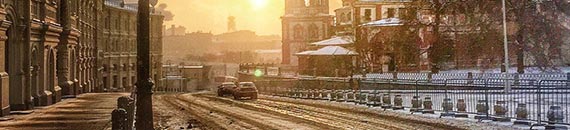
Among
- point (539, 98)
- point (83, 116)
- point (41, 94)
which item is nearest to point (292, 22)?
point (41, 94)

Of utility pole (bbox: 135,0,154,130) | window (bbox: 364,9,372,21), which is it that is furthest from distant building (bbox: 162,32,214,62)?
utility pole (bbox: 135,0,154,130)

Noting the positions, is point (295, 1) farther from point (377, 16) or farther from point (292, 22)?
point (377, 16)

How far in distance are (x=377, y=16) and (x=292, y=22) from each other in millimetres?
18387

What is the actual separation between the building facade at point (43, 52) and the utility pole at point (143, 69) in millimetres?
11846

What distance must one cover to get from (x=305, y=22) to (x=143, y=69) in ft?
251

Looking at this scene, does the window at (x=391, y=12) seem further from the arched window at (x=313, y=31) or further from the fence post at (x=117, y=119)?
the fence post at (x=117, y=119)

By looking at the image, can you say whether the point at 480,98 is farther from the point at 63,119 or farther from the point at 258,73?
the point at 258,73

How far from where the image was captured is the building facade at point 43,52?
84.8 ft

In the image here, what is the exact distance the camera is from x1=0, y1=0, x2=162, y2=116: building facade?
25.9 metres

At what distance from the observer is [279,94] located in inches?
1916

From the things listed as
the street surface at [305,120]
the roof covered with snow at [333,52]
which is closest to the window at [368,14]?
the roof covered with snow at [333,52]

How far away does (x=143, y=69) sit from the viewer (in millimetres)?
12680

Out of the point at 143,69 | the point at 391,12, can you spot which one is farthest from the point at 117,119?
the point at 391,12

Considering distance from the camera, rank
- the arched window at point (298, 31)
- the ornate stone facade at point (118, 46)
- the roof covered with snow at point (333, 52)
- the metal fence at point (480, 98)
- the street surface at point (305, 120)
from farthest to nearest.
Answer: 1. the arched window at point (298, 31)
2. the ornate stone facade at point (118, 46)
3. the roof covered with snow at point (333, 52)
4. the street surface at point (305, 120)
5. the metal fence at point (480, 98)
